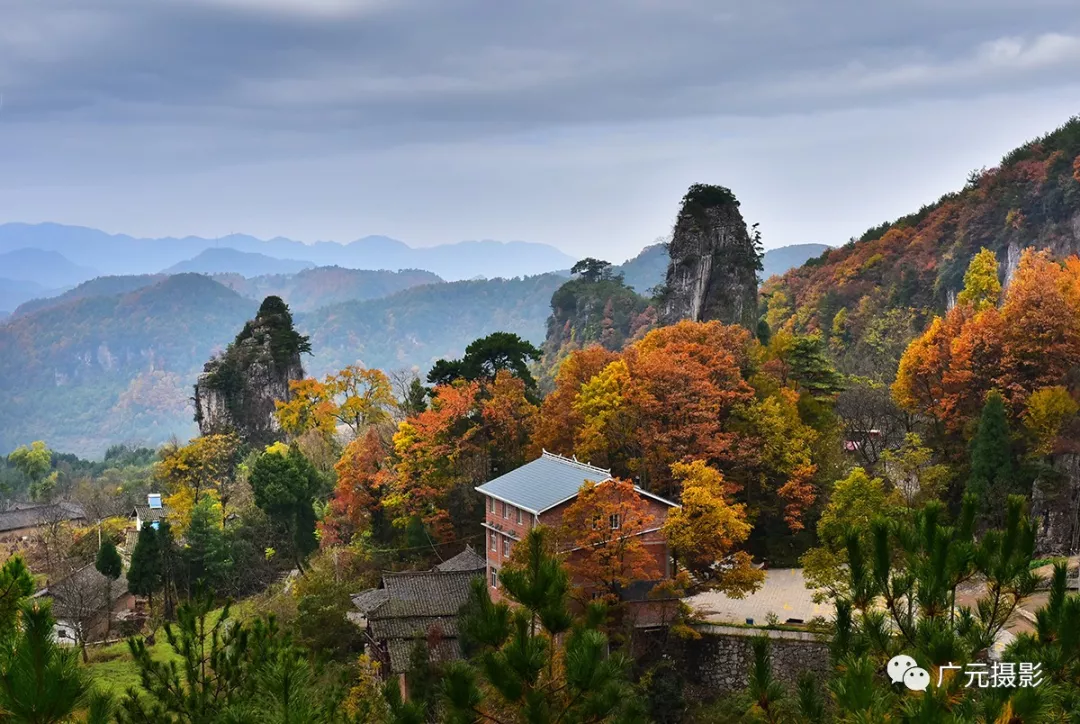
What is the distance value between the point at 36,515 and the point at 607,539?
4161cm

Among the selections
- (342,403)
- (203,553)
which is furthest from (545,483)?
(342,403)

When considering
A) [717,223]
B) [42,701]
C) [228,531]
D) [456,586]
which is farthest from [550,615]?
[717,223]

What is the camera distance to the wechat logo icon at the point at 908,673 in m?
6.36

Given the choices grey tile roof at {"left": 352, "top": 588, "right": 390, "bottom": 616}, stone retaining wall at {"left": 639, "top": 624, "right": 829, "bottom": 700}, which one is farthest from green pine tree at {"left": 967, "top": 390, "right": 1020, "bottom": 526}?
grey tile roof at {"left": 352, "top": 588, "right": 390, "bottom": 616}

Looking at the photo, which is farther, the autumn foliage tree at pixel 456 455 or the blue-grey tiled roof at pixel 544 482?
the autumn foliage tree at pixel 456 455

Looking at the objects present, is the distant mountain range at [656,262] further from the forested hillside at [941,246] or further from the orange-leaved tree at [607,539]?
the orange-leaved tree at [607,539]

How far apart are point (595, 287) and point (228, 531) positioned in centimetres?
5067

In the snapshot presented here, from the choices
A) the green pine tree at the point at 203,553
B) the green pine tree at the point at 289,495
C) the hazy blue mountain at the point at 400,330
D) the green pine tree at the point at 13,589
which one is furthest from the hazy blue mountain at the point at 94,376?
the green pine tree at the point at 13,589

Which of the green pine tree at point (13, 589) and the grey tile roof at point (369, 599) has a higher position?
the green pine tree at point (13, 589)

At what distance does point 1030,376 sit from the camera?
26109 mm

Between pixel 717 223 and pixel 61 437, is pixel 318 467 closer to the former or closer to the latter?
pixel 717 223

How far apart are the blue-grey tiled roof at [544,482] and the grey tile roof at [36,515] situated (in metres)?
30.6

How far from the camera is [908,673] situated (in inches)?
254

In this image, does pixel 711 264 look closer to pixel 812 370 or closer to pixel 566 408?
pixel 812 370
